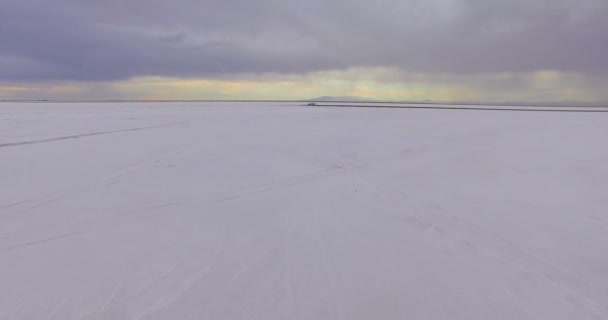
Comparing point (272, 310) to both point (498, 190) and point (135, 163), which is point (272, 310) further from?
point (135, 163)

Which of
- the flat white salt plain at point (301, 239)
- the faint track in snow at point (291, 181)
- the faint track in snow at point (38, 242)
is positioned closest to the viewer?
the flat white salt plain at point (301, 239)

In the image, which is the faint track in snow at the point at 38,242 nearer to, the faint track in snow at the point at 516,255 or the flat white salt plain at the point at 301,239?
the flat white salt plain at the point at 301,239

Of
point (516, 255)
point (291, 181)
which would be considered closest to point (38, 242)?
point (291, 181)

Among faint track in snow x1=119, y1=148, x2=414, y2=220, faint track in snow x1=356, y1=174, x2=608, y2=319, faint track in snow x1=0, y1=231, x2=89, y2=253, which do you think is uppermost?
faint track in snow x1=356, y1=174, x2=608, y2=319

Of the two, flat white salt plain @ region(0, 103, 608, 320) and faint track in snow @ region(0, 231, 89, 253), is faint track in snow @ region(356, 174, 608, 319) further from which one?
faint track in snow @ region(0, 231, 89, 253)

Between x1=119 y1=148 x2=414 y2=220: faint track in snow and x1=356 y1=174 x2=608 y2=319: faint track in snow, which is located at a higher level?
x1=356 y1=174 x2=608 y2=319: faint track in snow

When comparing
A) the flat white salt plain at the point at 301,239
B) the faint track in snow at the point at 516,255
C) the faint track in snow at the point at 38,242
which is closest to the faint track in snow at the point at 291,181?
the flat white salt plain at the point at 301,239

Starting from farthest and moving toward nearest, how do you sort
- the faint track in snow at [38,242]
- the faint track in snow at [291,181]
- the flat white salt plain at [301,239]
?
the faint track in snow at [291,181] < the faint track in snow at [38,242] < the flat white salt plain at [301,239]

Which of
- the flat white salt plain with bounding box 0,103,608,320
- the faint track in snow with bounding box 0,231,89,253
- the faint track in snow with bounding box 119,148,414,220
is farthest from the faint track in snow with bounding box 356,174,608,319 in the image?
the faint track in snow with bounding box 0,231,89,253

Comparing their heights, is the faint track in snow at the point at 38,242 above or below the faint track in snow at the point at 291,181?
below
